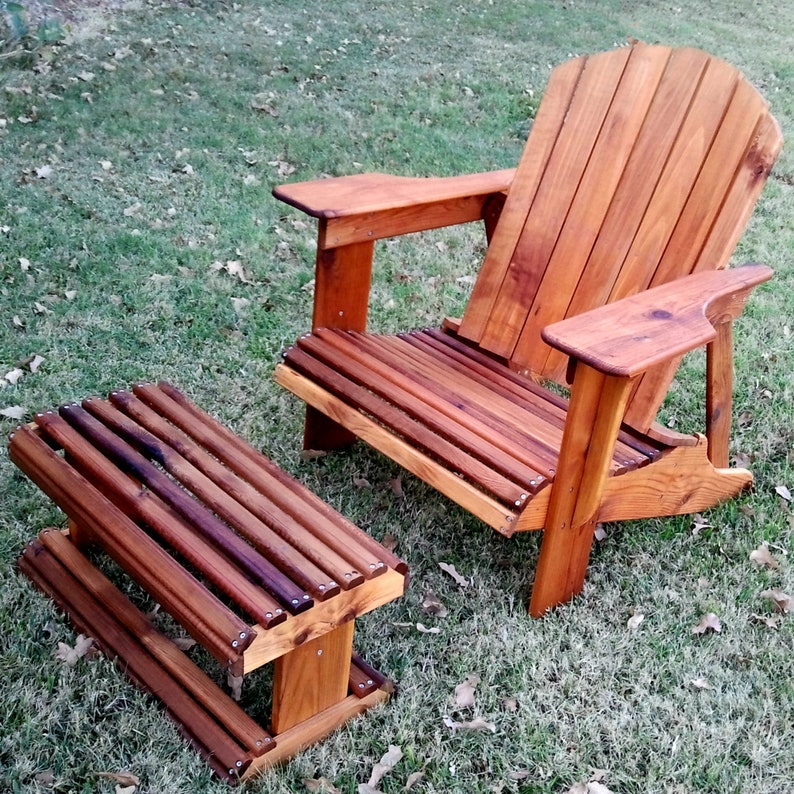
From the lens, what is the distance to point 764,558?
8.34 ft

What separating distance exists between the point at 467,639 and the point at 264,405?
1264 millimetres

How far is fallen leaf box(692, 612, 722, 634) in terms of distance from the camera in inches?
90.4

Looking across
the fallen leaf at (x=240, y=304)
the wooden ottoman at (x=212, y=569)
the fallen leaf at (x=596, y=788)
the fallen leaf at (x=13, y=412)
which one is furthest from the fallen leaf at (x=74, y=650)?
the fallen leaf at (x=240, y=304)

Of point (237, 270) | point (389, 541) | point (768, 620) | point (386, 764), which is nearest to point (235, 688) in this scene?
point (386, 764)

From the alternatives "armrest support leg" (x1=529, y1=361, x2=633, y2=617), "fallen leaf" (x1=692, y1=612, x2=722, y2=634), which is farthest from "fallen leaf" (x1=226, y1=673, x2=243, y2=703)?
"fallen leaf" (x1=692, y1=612, x2=722, y2=634)

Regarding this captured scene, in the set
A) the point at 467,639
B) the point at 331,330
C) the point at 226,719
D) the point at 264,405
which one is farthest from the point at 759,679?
the point at 264,405

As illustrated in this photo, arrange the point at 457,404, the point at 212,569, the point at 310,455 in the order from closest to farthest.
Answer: the point at 212,569 → the point at 457,404 → the point at 310,455

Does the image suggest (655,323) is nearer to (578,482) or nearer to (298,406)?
(578,482)

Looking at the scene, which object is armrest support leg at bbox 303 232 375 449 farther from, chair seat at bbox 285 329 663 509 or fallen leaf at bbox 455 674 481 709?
fallen leaf at bbox 455 674 481 709

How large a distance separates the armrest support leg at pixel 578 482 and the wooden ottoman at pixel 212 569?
50 centimetres

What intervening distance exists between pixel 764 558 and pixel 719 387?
525 mm

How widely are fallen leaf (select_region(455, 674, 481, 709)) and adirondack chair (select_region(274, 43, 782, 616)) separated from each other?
0.28m

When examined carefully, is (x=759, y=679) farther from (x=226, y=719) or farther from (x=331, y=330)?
(x=331, y=330)

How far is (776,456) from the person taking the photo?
9.82ft
